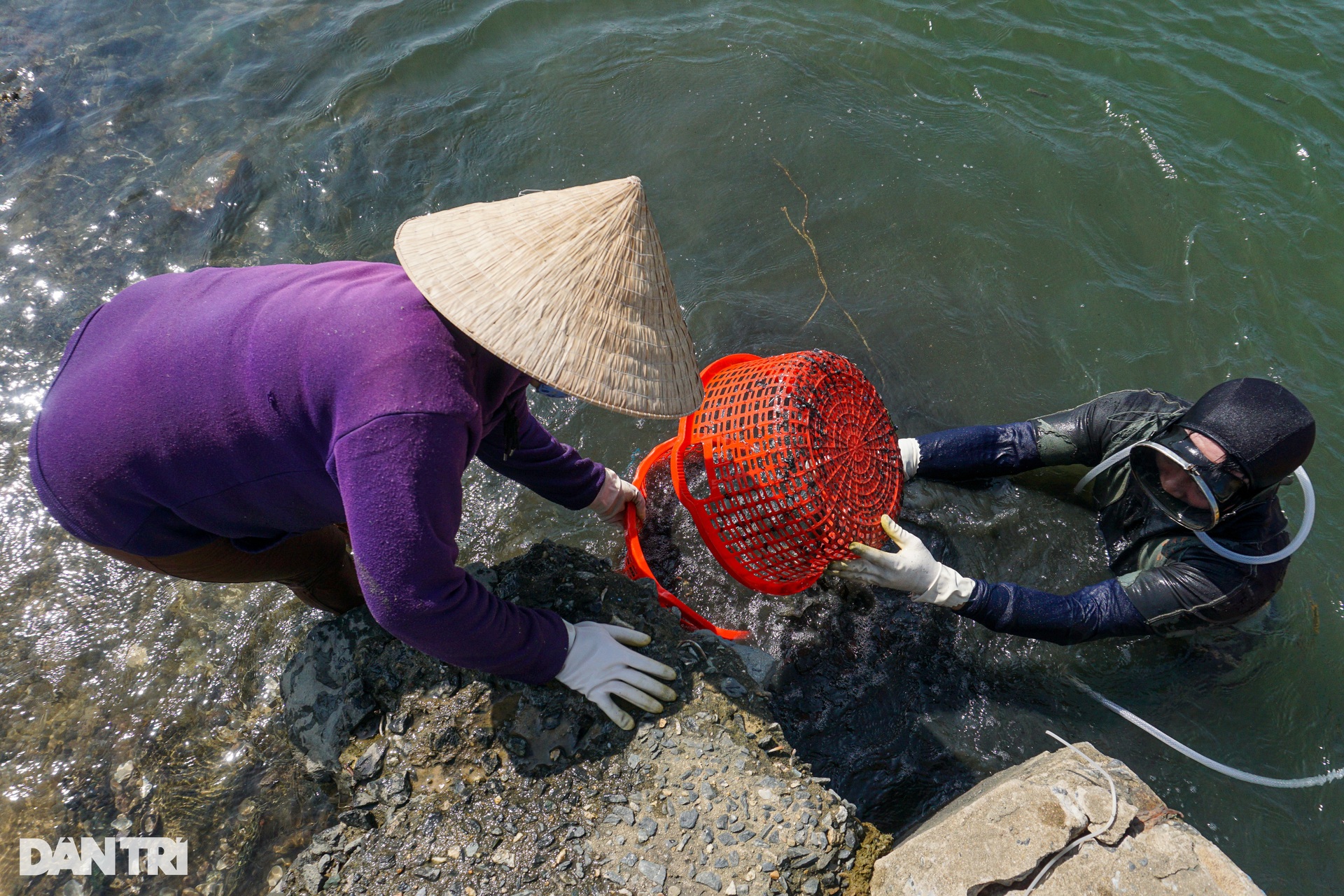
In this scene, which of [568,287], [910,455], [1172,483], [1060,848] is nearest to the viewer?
[568,287]

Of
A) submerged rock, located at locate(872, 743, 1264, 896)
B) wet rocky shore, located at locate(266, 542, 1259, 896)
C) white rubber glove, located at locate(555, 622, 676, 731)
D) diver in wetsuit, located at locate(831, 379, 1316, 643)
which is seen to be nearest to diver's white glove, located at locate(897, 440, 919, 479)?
diver in wetsuit, located at locate(831, 379, 1316, 643)

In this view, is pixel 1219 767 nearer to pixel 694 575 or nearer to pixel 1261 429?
pixel 1261 429

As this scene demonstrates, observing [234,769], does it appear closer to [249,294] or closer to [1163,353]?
[249,294]

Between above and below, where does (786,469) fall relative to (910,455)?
above

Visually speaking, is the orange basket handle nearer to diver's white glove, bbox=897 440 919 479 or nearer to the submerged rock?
the submerged rock

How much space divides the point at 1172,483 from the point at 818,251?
8.31ft

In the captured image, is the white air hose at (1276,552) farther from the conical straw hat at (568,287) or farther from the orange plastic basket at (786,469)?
the conical straw hat at (568,287)

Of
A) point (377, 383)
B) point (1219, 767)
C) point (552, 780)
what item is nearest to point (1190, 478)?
point (1219, 767)

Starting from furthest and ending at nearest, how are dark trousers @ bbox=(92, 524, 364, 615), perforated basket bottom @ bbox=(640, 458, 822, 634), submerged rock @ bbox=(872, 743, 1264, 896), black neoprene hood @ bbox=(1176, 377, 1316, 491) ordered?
1. perforated basket bottom @ bbox=(640, 458, 822, 634)
2. black neoprene hood @ bbox=(1176, 377, 1316, 491)
3. dark trousers @ bbox=(92, 524, 364, 615)
4. submerged rock @ bbox=(872, 743, 1264, 896)

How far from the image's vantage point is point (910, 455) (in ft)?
13.3

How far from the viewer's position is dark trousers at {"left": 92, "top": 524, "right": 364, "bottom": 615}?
243 centimetres

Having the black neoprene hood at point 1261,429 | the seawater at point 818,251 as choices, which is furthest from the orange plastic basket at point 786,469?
the black neoprene hood at point 1261,429

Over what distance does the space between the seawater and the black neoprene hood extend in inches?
43.9

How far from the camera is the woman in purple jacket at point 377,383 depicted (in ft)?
5.81
